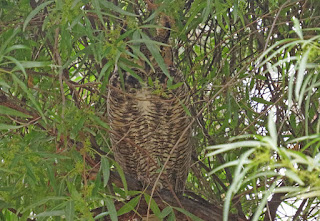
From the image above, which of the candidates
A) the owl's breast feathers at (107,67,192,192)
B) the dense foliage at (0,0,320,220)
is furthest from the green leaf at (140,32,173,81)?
Result: the owl's breast feathers at (107,67,192,192)

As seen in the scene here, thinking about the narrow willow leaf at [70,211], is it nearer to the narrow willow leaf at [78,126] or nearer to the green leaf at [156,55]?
the narrow willow leaf at [78,126]

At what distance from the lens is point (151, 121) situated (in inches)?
55.6

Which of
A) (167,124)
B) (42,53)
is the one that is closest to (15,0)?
(42,53)

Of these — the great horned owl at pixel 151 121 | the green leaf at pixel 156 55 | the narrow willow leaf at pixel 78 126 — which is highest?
the green leaf at pixel 156 55

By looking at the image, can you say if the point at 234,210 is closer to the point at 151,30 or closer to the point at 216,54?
the point at 216,54

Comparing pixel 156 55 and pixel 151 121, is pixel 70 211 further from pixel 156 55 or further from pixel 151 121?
pixel 151 121

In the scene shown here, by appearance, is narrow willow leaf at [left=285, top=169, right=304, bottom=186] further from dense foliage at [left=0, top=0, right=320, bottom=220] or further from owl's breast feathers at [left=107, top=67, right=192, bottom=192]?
owl's breast feathers at [left=107, top=67, right=192, bottom=192]

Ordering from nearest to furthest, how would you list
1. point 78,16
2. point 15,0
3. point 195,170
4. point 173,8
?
point 78,16
point 173,8
point 15,0
point 195,170

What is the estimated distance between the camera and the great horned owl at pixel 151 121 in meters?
1.35

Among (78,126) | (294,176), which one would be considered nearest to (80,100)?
(78,126)

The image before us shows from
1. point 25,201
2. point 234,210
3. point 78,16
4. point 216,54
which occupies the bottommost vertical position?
point 234,210

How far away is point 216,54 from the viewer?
4.57ft

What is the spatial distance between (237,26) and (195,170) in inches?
15.2

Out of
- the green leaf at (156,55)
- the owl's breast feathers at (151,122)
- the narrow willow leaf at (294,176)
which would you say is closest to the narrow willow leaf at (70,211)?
the green leaf at (156,55)
